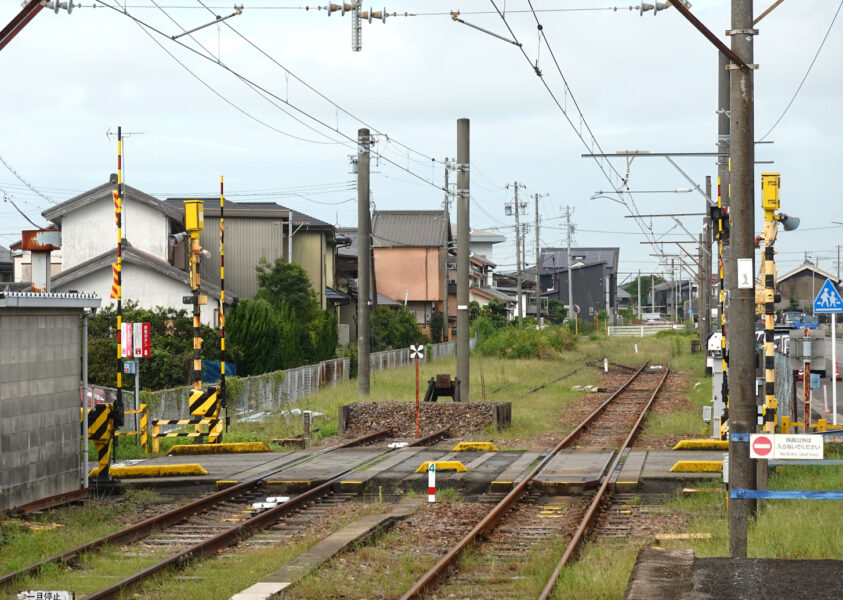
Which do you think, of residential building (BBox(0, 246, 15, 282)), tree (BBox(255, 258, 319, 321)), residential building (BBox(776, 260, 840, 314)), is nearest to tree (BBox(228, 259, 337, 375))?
tree (BBox(255, 258, 319, 321))

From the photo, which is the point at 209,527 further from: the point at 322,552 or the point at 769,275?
the point at 769,275

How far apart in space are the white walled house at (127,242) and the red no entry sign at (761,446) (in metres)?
28.9

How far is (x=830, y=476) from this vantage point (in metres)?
14.5

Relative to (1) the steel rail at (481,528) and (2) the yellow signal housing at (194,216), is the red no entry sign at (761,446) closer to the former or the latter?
(1) the steel rail at (481,528)

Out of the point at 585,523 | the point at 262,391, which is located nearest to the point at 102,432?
the point at 585,523

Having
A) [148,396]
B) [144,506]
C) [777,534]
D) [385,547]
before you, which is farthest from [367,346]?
[777,534]

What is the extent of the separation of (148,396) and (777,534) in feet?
50.3

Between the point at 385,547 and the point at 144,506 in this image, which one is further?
the point at 144,506

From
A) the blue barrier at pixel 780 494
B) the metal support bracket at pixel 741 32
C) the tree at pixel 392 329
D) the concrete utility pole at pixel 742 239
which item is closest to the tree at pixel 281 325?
the tree at pixel 392 329

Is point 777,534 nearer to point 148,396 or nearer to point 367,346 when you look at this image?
point 148,396

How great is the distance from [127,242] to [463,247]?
15753 millimetres

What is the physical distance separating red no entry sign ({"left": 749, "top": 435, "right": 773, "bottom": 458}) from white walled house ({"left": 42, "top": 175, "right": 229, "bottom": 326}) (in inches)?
1138

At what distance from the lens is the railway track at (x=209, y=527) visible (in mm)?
10195

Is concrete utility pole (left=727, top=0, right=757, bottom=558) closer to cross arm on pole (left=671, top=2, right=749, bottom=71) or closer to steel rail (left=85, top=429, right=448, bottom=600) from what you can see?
cross arm on pole (left=671, top=2, right=749, bottom=71)
